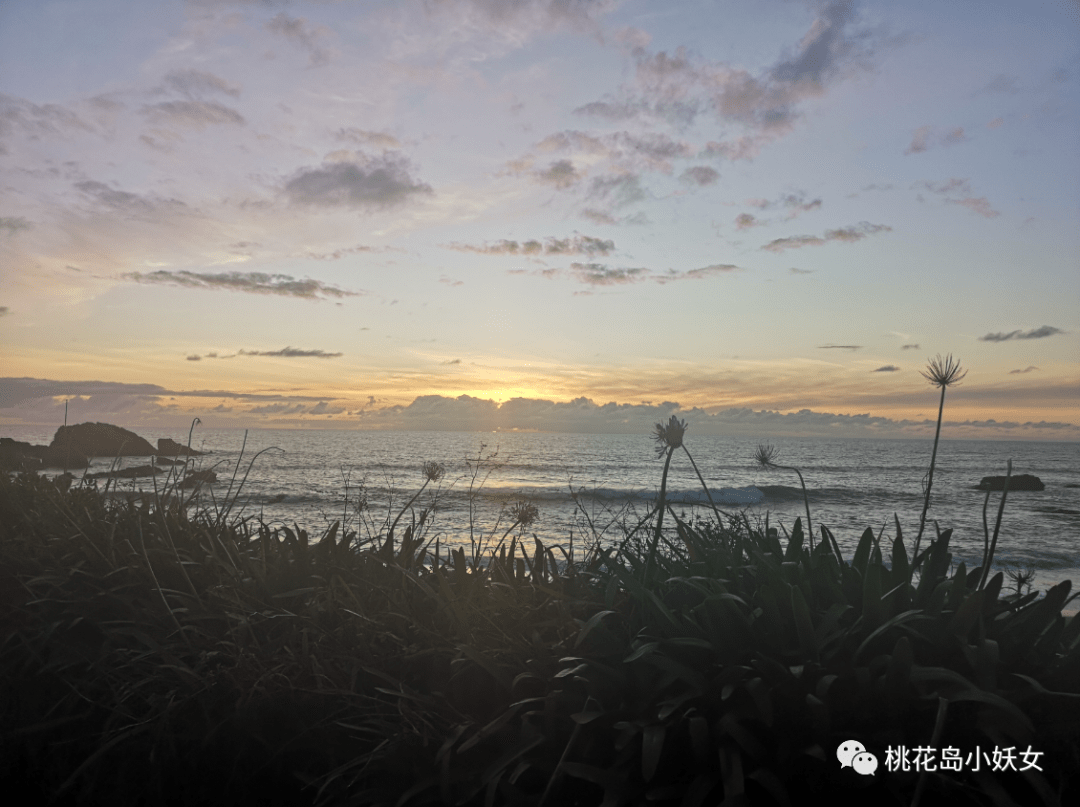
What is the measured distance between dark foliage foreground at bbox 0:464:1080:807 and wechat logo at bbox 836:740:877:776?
0.06ft

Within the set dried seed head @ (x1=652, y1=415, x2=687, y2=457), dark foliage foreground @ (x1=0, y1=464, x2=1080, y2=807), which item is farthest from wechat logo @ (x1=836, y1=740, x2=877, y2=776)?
dried seed head @ (x1=652, y1=415, x2=687, y2=457)

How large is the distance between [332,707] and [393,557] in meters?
1.21

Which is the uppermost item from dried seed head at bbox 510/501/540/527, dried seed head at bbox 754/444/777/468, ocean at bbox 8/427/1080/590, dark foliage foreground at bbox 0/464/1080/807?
dried seed head at bbox 754/444/777/468

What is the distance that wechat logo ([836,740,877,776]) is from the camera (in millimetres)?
1829

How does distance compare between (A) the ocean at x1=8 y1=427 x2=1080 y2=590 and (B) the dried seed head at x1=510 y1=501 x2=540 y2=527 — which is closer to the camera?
(B) the dried seed head at x1=510 y1=501 x2=540 y2=527

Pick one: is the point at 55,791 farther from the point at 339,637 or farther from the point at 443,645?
the point at 443,645

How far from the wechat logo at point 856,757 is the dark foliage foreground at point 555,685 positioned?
2 cm

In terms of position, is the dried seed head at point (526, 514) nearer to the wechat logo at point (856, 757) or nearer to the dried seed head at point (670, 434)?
the dried seed head at point (670, 434)

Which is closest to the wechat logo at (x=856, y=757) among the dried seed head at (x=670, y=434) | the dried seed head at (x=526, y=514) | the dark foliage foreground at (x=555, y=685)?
the dark foliage foreground at (x=555, y=685)

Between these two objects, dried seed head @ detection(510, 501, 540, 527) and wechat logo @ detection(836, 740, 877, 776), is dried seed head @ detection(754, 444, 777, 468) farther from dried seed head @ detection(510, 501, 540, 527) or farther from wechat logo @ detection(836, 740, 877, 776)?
wechat logo @ detection(836, 740, 877, 776)

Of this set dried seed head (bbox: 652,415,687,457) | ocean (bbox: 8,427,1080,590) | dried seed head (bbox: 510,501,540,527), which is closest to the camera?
dried seed head (bbox: 652,415,687,457)

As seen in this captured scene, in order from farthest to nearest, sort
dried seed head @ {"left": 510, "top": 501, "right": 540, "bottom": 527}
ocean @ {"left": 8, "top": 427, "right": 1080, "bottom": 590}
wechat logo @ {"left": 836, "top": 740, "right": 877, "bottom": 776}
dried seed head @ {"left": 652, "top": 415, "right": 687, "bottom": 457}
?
1. ocean @ {"left": 8, "top": 427, "right": 1080, "bottom": 590}
2. dried seed head @ {"left": 510, "top": 501, "right": 540, "bottom": 527}
3. dried seed head @ {"left": 652, "top": 415, "right": 687, "bottom": 457}
4. wechat logo @ {"left": 836, "top": 740, "right": 877, "bottom": 776}

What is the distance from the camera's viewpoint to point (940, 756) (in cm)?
184

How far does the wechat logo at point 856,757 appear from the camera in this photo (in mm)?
1829
